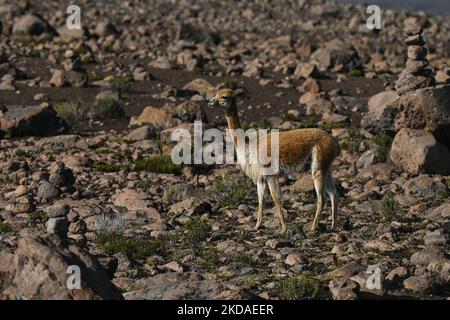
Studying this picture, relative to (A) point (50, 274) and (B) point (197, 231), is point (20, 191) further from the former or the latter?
(A) point (50, 274)

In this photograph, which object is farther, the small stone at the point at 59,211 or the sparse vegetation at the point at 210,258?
the small stone at the point at 59,211

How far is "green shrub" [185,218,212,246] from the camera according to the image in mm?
13680

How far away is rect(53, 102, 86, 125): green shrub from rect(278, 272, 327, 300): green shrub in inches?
603

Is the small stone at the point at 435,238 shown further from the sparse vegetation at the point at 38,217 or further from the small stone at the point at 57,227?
the sparse vegetation at the point at 38,217

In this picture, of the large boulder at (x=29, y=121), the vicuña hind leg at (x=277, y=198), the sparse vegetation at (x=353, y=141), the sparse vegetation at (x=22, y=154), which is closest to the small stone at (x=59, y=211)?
the vicuña hind leg at (x=277, y=198)

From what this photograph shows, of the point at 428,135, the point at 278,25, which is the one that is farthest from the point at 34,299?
the point at 278,25

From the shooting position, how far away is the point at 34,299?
27.9ft

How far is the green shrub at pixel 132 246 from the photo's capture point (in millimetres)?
12680

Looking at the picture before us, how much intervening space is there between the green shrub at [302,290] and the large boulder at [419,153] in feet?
26.7

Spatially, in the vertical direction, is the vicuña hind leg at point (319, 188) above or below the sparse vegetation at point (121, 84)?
below

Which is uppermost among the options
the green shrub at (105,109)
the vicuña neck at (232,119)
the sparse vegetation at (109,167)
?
the vicuña neck at (232,119)

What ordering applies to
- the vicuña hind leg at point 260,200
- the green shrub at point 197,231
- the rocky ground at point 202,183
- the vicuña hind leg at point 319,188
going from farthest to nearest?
the vicuña hind leg at point 260,200 → the vicuña hind leg at point 319,188 → the green shrub at point 197,231 → the rocky ground at point 202,183

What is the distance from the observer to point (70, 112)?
25125 millimetres

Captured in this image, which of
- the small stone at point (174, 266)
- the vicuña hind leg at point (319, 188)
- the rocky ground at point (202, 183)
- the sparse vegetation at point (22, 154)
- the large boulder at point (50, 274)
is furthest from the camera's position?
the sparse vegetation at point (22, 154)
